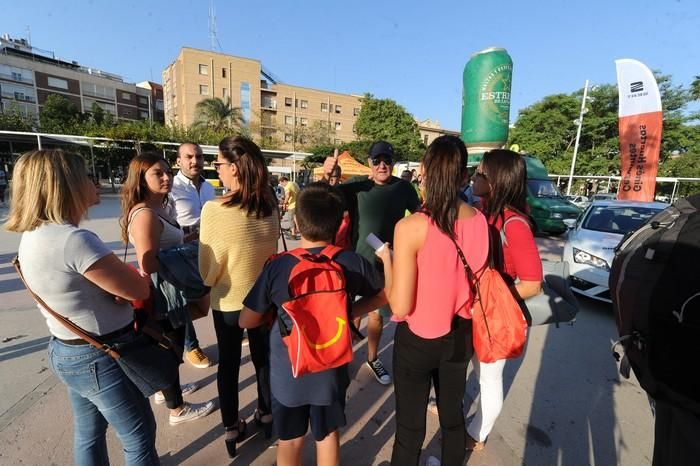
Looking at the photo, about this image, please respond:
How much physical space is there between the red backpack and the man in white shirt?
2.04m

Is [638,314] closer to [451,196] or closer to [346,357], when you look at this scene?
[451,196]

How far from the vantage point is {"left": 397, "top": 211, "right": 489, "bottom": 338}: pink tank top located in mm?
1423

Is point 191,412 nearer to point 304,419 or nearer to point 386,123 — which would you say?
point 304,419

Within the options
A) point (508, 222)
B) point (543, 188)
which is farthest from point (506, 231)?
point (543, 188)

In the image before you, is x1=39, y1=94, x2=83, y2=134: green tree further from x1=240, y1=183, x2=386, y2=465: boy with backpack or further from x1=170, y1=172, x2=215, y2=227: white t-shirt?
x1=240, y1=183, x2=386, y2=465: boy with backpack

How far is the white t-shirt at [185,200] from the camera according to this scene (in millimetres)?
2979

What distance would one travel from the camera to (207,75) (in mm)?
43344

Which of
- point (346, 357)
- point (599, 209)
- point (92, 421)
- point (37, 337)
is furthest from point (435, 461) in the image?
point (599, 209)

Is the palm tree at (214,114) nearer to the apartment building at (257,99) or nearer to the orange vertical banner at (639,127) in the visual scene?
the apartment building at (257,99)

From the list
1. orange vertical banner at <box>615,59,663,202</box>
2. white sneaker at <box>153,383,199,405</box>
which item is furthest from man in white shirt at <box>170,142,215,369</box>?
orange vertical banner at <box>615,59,663,202</box>

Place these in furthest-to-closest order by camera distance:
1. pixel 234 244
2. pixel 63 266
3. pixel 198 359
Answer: pixel 198 359
pixel 234 244
pixel 63 266

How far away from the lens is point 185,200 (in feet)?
9.85

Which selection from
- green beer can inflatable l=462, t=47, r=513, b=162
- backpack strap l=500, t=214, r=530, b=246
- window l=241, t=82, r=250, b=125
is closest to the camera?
backpack strap l=500, t=214, r=530, b=246

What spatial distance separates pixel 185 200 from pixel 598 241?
17.1 ft
